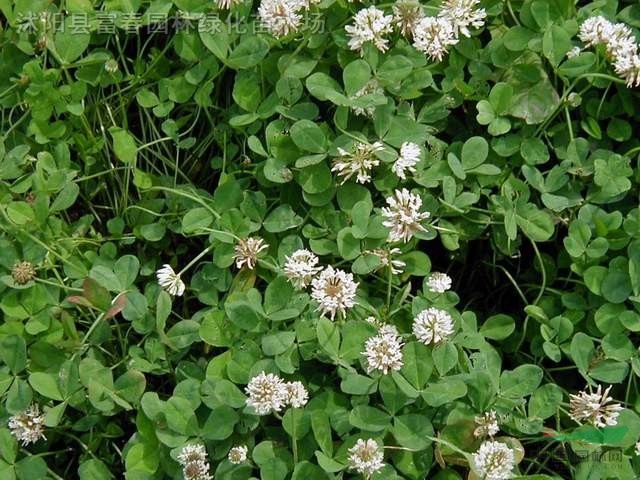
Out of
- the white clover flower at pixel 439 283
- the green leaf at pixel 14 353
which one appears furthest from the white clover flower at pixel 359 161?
the green leaf at pixel 14 353

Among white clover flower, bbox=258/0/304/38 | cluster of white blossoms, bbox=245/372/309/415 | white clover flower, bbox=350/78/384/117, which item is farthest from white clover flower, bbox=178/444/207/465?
white clover flower, bbox=258/0/304/38

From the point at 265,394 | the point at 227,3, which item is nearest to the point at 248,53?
the point at 227,3

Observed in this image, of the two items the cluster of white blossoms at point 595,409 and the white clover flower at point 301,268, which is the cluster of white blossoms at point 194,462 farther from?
the cluster of white blossoms at point 595,409

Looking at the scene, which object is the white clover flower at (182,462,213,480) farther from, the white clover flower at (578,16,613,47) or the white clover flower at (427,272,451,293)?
the white clover flower at (578,16,613,47)

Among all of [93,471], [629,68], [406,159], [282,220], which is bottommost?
[93,471]

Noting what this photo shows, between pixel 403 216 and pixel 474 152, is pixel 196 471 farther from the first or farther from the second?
pixel 474 152
